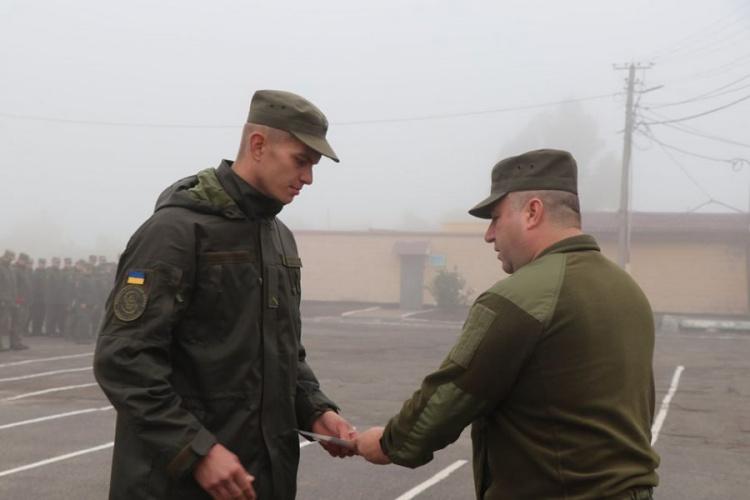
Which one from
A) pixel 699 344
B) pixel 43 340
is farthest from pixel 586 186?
pixel 43 340

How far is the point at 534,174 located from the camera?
10.3 ft

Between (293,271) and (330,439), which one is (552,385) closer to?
(330,439)

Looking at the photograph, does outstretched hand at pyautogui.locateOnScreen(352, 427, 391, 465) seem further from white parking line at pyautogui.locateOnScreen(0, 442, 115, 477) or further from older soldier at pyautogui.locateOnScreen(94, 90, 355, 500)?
white parking line at pyautogui.locateOnScreen(0, 442, 115, 477)

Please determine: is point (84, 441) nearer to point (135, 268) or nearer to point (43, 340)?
point (135, 268)

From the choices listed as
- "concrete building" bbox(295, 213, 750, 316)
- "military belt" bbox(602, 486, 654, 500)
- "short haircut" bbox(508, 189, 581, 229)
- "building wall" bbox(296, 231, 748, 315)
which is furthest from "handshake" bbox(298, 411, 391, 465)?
"concrete building" bbox(295, 213, 750, 316)

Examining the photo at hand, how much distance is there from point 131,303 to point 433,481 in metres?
Result: 5.56

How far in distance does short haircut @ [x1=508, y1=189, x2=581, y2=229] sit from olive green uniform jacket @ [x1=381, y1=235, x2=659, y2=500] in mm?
154

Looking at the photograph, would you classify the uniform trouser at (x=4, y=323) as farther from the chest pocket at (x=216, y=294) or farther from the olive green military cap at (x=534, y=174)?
the olive green military cap at (x=534, y=174)

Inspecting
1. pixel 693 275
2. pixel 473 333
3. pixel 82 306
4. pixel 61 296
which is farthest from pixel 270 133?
pixel 693 275

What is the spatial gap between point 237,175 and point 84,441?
7.21 meters

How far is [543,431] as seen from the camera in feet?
9.49

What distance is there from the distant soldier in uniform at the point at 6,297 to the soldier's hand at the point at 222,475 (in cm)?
1921

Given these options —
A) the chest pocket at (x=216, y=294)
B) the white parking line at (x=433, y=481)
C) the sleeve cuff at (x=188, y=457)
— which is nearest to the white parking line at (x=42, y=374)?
the white parking line at (x=433, y=481)

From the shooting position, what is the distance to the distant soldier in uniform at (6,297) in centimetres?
2083
